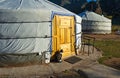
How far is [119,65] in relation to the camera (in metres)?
11.8

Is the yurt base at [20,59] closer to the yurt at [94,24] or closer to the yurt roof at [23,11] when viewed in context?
the yurt roof at [23,11]

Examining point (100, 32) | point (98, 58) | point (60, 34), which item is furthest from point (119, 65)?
point (100, 32)

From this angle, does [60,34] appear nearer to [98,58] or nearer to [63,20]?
[63,20]

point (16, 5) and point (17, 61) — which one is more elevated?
point (16, 5)

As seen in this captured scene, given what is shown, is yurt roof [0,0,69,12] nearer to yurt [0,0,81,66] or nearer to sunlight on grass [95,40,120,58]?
yurt [0,0,81,66]

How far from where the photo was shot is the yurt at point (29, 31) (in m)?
10.9

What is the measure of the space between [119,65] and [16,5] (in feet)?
17.7

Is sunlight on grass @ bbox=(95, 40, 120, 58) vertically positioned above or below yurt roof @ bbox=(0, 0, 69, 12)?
below

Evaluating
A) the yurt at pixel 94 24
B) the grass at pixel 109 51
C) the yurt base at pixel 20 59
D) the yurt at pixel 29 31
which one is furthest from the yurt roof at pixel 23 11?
the yurt at pixel 94 24

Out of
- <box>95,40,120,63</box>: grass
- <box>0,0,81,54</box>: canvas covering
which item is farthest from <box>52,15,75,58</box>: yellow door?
<box>95,40,120,63</box>: grass

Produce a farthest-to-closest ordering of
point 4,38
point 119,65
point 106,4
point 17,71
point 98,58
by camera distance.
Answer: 1. point 106,4
2. point 98,58
3. point 119,65
4. point 4,38
5. point 17,71

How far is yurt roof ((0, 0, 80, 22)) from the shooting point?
10883mm

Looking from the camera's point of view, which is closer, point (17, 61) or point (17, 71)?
point (17, 71)

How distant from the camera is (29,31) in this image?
11.2 metres
